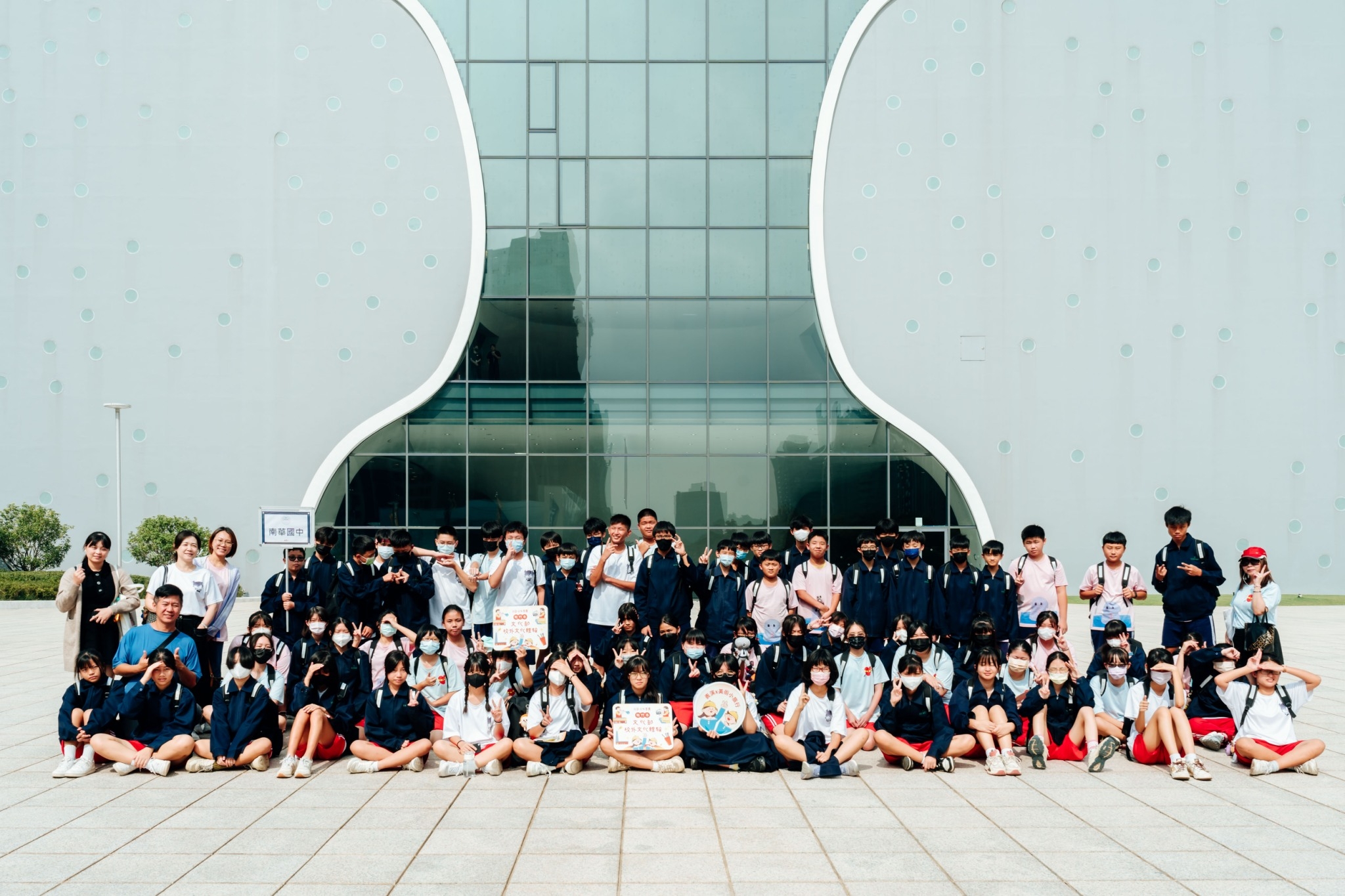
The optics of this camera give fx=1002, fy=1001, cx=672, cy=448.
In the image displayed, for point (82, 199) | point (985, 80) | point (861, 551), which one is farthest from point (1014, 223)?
point (82, 199)

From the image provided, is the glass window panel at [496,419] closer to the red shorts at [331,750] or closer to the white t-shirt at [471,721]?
the red shorts at [331,750]

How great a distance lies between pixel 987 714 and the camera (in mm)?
8297

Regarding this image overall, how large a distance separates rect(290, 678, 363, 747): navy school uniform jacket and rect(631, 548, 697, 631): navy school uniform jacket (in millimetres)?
2668

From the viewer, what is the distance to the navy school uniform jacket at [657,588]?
10.2 meters

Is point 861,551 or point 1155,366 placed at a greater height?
point 1155,366

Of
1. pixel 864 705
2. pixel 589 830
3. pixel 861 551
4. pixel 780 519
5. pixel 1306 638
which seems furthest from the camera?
pixel 780 519

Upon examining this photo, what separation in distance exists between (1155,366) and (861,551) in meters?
12.9

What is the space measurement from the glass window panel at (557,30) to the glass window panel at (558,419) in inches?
264

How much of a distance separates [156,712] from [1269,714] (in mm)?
9065

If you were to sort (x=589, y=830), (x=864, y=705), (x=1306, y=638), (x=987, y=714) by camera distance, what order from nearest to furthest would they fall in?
(x=589, y=830) → (x=987, y=714) → (x=864, y=705) → (x=1306, y=638)

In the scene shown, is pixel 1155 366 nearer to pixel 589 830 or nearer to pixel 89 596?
pixel 589 830

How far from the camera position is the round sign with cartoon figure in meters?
8.23

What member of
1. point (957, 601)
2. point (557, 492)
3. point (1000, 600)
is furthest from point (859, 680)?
point (557, 492)

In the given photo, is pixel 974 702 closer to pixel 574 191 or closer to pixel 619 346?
pixel 619 346
